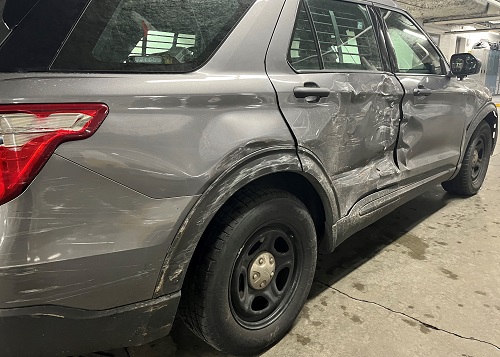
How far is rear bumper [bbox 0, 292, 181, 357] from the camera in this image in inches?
49.1

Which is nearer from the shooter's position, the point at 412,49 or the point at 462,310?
the point at 462,310

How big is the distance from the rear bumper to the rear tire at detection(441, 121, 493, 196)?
11.2 ft

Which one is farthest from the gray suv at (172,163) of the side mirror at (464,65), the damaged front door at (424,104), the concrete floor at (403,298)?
the side mirror at (464,65)

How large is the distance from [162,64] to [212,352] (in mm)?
1368

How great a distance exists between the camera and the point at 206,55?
5.21 ft

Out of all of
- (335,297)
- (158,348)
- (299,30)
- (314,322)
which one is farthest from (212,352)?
(299,30)

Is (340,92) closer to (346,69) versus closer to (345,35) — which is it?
(346,69)

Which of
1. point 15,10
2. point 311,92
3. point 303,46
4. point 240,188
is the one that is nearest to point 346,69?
point 303,46

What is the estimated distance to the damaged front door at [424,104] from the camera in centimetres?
280

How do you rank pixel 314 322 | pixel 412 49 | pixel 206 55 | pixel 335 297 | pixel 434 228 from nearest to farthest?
1. pixel 206 55
2. pixel 314 322
3. pixel 335 297
4. pixel 412 49
5. pixel 434 228

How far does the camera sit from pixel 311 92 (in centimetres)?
192

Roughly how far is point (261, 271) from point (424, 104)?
70.5 inches

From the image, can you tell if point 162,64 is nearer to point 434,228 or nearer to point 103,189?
point 103,189

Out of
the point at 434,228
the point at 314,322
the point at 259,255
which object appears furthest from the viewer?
the point at 434,228
